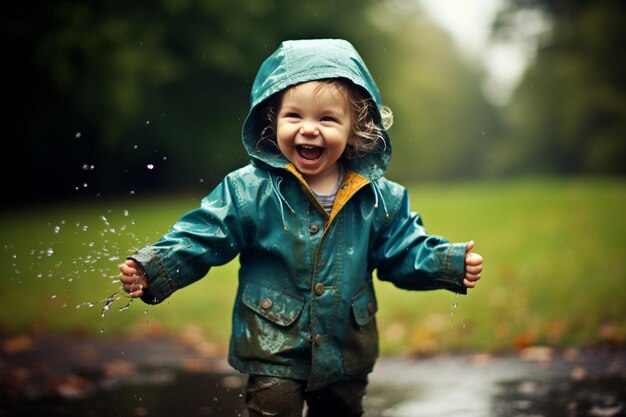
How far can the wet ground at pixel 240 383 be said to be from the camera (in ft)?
13.6

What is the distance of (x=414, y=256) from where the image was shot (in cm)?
312

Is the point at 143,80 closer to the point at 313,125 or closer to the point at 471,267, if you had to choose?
the point at 313,125

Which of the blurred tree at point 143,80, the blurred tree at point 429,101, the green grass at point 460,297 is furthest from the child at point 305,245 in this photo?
the blurred tree at point 429,101

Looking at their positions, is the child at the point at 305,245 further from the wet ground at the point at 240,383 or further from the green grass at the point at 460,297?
the wet ground at the point at 240,383

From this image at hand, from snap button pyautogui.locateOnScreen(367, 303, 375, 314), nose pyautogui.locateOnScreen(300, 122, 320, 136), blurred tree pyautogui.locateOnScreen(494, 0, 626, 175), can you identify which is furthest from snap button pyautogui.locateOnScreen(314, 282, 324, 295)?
blurred tree pyautogui.locateOnScreen(494, 0, 626, 175)

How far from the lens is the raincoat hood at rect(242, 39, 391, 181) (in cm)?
298

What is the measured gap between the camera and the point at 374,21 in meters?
24.4

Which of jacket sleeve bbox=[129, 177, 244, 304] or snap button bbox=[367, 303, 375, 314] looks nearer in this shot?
jacket sleeve bbox=[129, 177, 244, 304]

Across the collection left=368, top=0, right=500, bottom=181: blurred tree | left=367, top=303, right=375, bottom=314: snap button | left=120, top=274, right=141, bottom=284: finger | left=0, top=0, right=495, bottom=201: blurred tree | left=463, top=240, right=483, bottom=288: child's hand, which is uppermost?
left=368, top=0, right=500, bottom=181: blurred tree

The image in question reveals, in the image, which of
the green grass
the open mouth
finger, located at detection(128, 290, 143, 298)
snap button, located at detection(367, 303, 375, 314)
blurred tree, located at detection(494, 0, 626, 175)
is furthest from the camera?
blurred tree, located at detection(494, 0, 626, 175)

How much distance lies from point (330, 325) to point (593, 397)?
202cm

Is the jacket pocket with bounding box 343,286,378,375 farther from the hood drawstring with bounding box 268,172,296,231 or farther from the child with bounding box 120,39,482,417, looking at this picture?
the hood drawstring with bounding box 268,172,296,231

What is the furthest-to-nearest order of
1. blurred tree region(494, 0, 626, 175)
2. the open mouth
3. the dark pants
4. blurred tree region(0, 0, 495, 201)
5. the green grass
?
blurred tree region(494, 0, 626, 175) → blurred tree region(0, 0, 495, 201) → the green grass → the open mouth → the dark pants

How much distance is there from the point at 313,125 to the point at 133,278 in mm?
921
